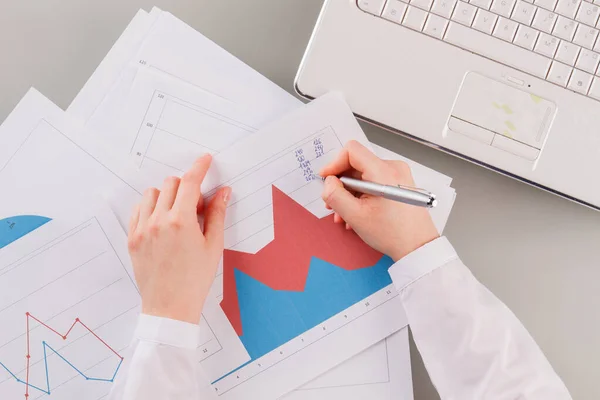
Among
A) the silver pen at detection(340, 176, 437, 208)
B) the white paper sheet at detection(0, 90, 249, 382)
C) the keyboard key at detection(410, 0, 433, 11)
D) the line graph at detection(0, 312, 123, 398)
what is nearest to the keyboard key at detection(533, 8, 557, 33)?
the keyboard key at detection(410, 0, 433, 11)

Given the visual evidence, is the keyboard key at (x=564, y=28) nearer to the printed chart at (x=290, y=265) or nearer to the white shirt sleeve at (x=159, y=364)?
the printed chart at (x=290, y=265)

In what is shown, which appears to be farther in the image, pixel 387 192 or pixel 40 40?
pixel 40 40

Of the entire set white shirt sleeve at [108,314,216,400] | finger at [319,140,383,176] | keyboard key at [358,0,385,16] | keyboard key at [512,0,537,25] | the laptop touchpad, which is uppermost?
keyboard key at [512,0,537,25]

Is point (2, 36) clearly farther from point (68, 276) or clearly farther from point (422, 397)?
point (422, 397)

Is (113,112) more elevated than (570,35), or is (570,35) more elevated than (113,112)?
(570,35)

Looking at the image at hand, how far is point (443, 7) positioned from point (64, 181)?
15.9 inches

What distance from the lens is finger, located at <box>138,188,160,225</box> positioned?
1.73 ft

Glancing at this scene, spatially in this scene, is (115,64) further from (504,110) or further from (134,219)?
(504,110)

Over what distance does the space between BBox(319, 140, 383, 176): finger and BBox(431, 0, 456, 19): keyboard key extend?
0.47 ft

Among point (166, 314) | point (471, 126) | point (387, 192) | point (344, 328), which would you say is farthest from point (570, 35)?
point (166, 314)

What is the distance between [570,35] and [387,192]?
25cm

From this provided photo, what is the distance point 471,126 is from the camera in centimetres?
54

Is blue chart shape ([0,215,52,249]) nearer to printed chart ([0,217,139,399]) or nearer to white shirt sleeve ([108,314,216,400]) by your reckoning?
printed chart ([0,217,139,399])

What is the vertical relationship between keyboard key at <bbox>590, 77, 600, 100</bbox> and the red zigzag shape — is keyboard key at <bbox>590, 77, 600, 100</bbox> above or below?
above
